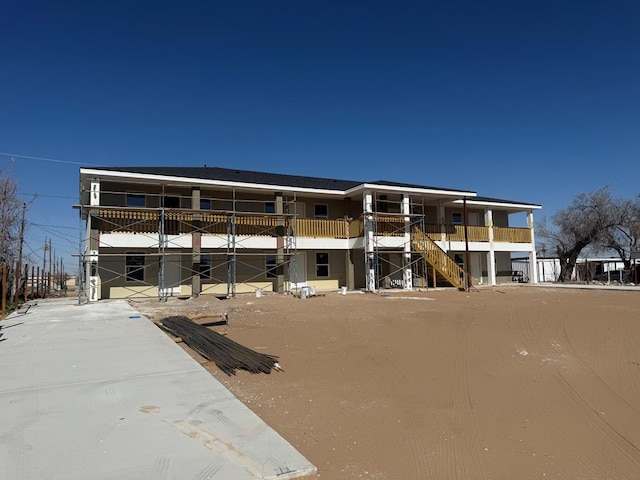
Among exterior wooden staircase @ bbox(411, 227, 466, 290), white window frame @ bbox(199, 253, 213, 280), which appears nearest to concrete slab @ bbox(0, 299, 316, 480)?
white window frame @ bbox(199, 253, 213, 280)

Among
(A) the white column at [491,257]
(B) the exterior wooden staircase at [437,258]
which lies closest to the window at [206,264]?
(B) the exterior wooden staircase at [437,258]

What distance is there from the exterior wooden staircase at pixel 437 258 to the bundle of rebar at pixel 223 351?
16025mm

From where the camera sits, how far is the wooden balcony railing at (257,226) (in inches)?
747

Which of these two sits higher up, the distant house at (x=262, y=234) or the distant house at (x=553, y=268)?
the distant house at (x=262, y=234)

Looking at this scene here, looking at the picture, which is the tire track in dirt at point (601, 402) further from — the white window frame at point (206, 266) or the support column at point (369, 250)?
the white window frame at point (206, 266)

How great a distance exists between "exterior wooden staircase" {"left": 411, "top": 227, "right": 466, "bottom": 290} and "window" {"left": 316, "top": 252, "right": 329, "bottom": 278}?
513 centimetres

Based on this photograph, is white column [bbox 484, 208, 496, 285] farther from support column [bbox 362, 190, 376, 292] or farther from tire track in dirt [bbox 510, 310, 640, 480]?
tire track in dirt [bbox 510, 310, 640, 480]

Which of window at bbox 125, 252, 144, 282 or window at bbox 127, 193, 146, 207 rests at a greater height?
window at bbox 127, 193, 146, 207

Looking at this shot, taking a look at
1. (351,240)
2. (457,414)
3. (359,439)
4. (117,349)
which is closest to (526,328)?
(457,414)

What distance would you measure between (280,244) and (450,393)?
16.1 metres

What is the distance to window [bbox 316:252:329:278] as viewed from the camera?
2450cm

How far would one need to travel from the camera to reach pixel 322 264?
2462 cm

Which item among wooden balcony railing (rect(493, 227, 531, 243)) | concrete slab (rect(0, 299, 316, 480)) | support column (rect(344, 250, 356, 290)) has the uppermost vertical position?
wooden balcony railing (rect(493, 227, 531, 243))

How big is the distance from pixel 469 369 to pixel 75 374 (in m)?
6.71
